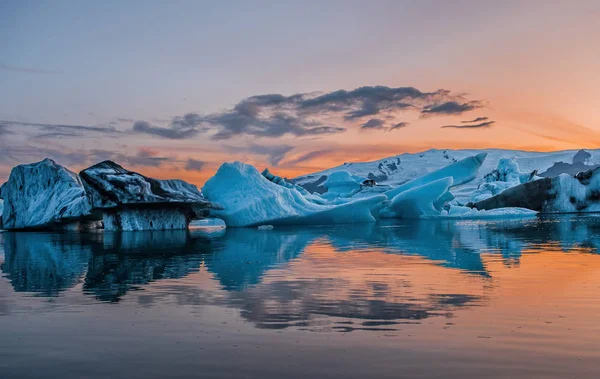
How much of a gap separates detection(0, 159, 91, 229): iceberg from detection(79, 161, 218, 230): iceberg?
399cm

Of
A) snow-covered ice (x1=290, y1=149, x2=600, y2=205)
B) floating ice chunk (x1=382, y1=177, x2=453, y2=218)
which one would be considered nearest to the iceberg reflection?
floating ice chunk (x1=382, y1=177, x2=453, y2=218)

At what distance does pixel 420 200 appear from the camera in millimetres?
36062

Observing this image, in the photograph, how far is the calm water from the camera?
3834mm

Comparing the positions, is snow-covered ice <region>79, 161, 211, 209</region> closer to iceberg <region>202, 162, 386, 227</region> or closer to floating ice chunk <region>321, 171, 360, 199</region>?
iceberg <region>202, 162, 386, 227</region>

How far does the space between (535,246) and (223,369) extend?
11.1 metres

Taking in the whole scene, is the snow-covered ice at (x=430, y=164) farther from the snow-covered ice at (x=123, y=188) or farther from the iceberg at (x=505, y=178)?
the snow-covered ice at (x=123, y=188)

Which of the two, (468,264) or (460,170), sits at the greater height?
(460,170)

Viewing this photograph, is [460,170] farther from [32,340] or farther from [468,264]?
[32,340]

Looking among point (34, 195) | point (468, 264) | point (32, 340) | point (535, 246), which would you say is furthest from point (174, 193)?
point (32, 340)

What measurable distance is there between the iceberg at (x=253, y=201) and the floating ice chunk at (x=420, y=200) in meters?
6.92

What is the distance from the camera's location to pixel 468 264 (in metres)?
9.75

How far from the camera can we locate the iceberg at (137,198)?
23312 mm

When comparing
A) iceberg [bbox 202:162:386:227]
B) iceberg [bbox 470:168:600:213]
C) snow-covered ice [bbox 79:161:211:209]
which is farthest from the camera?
iceberg [bbox 470:168:600:213]

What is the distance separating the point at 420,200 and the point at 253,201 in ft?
42.3
